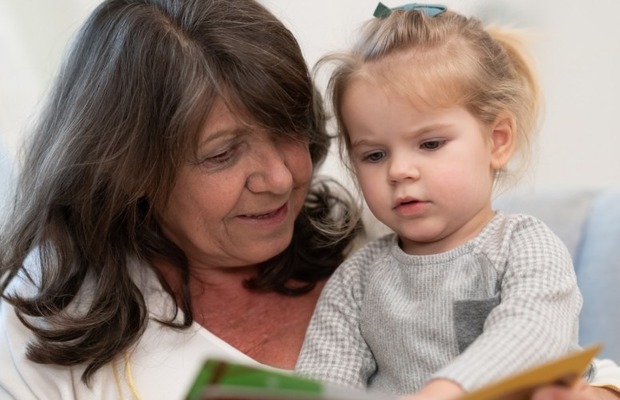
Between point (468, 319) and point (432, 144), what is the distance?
289 millimetres

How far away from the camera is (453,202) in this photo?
4.66ft

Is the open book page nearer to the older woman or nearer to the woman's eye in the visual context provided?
the older woman

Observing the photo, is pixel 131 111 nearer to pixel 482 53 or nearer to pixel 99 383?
pixel 99 383

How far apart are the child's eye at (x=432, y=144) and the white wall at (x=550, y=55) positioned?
1106 mm

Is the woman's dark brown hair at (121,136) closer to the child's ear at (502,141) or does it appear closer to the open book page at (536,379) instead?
the child's ear at (502,141)

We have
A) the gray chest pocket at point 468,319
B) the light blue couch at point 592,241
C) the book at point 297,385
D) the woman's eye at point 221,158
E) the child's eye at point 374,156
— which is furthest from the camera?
the light blue couch at point 592,241

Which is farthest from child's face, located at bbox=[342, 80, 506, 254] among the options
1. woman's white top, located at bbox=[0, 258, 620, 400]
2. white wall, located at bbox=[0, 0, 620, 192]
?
white wall, located at bbox=[0, 0, 620, 192]

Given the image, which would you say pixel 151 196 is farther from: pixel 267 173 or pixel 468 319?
pixel 468 319

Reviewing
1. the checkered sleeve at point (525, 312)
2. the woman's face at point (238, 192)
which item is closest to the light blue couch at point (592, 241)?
the checkered sleeve at point (525, 312)

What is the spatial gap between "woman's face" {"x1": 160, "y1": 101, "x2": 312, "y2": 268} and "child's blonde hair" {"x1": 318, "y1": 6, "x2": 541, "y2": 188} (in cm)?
14

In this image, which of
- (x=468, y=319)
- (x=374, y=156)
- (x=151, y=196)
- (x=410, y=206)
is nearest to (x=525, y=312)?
(x=468, y=319)

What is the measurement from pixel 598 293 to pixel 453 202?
2.17ft

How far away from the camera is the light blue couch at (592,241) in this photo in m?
1.88

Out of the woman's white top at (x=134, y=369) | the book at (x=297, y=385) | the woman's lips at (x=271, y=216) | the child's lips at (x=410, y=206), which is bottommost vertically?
the woman's white top at (x=134, y=369)
